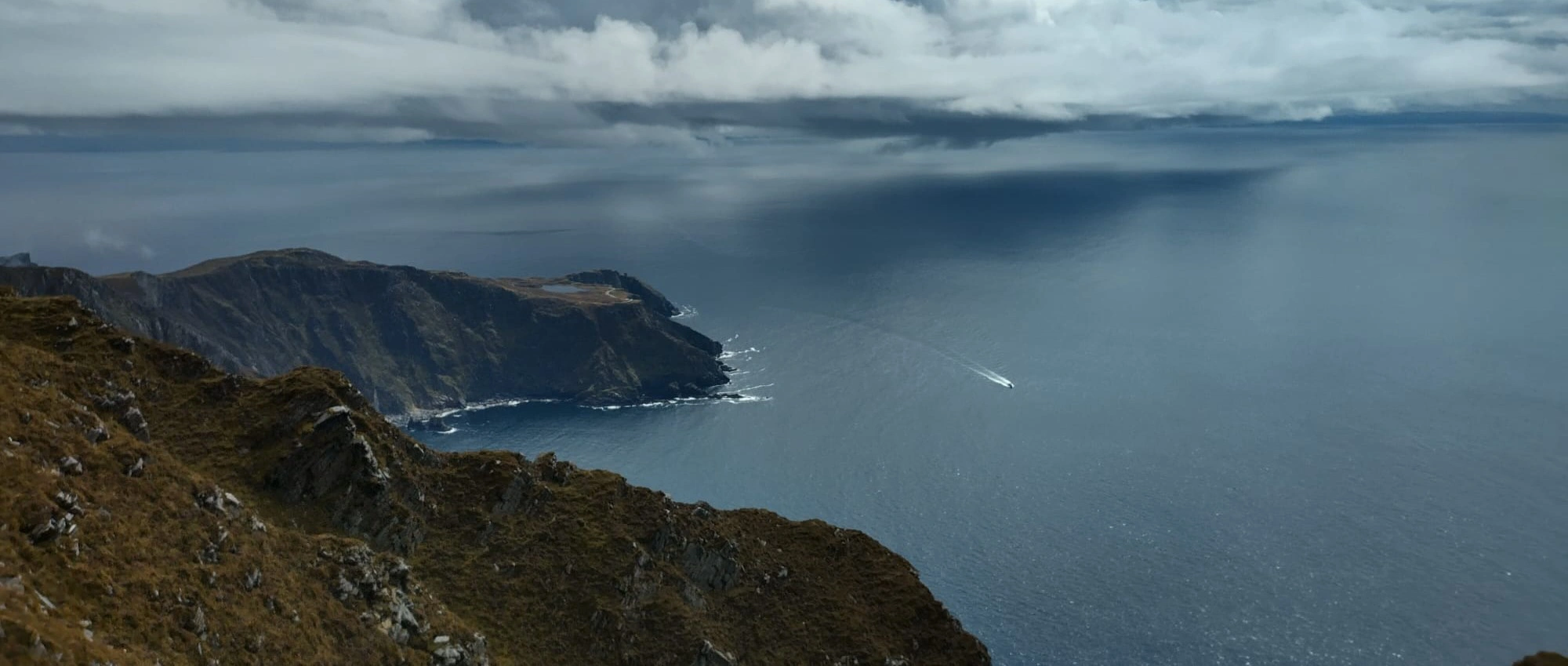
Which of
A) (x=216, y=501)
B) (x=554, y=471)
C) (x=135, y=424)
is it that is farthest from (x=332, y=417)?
(x=554, y=471)

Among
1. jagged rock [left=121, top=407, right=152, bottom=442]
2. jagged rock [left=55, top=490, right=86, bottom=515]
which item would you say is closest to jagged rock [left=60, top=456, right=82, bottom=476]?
jagged rock [left=55, top=490, right=86, bottom=515]

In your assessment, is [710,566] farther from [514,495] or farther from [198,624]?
[198,624]

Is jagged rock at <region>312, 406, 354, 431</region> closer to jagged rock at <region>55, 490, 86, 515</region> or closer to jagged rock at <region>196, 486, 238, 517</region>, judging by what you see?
jagged rock at <region>196, 486, 238, 517</region>

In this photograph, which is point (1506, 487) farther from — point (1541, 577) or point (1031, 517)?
point (1031, 517)

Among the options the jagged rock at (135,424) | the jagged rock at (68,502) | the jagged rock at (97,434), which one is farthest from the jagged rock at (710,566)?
the jagged rock at (68,502)

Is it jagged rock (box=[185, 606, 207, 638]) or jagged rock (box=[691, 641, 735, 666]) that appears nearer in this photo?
jagged rock (box=[185, 606, 207, 638])

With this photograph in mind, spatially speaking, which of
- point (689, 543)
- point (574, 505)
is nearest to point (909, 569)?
point (689, 543)
